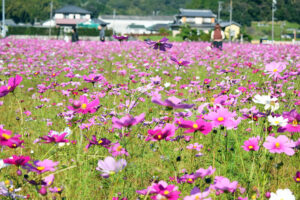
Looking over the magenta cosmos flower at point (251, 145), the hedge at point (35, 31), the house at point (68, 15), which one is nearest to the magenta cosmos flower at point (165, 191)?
the magenta cosmos flower at point (251, 145)

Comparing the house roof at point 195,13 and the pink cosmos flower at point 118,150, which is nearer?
the pink cosmos flower at point 118,150

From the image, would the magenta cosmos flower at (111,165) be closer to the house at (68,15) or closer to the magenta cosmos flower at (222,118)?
the magenta cosmos flower at (222,118)

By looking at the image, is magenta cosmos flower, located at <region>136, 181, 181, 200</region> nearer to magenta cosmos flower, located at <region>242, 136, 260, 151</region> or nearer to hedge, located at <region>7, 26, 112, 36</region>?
magenta cosmos flower, located at <region>242, 136, 260, 151</region>

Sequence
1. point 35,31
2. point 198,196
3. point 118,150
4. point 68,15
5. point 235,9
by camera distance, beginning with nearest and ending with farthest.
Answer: point 198,196
point 118,150
point 35,31
point 68,15
point 235,9

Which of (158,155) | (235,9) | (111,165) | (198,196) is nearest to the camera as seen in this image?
(198,196)

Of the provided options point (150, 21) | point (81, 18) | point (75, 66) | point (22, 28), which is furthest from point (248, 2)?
point (75, 66)

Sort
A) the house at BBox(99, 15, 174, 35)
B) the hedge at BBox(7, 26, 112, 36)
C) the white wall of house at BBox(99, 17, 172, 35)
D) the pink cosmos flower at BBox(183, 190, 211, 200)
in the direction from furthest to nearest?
the white wall of house at BBox(99, 17, 172, 35) → the house at BBox(99, 15, 174, 35) → the hedge at BBox(7, 26, 112, 36) → the pink cosmos flower at BBox(183, 190, 211, 200)

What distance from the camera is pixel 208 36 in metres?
28.6

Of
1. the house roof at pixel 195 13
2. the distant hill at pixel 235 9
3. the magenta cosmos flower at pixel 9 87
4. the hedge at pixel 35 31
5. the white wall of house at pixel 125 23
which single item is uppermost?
the distant hill at pixel 235 9

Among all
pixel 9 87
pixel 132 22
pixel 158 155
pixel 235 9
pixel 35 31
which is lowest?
pixel 158 155

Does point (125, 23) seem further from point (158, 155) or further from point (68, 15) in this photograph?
point (158, 155)

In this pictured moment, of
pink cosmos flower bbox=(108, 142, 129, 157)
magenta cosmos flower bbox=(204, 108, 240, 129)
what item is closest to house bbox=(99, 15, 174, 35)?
pink cosmos flower bbox=(108, 142, 129, 157)

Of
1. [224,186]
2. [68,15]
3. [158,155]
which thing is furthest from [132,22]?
[224,186]

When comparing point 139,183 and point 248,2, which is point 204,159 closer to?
point 139,183
